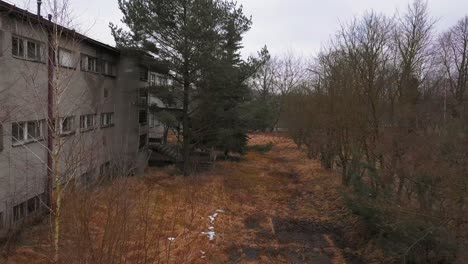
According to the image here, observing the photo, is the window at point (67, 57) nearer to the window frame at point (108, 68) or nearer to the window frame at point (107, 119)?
the window frame at point (108, 68)

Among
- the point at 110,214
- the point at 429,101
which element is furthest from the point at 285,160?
the point at 110,214

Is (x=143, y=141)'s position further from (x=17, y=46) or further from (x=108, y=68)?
(x=17, y=46)

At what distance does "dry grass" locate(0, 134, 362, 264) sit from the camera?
608 cm

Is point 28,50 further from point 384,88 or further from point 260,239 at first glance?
point 384,88

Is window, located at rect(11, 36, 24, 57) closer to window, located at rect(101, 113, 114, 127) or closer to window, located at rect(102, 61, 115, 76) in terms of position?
window, located at rect(102, 61, 115, 76)

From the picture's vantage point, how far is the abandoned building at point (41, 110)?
948cm

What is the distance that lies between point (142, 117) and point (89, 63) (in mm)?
10802

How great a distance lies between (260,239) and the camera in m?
15.9

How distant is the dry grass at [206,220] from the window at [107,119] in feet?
12.8

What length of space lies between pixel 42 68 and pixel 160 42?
9187 millimetres

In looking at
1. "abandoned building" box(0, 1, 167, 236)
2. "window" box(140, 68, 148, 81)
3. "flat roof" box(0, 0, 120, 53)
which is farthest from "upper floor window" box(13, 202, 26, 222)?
"window" box(140, 68, 148, 81)

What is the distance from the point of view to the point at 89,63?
68.1 feet

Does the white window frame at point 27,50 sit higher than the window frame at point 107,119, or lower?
higher

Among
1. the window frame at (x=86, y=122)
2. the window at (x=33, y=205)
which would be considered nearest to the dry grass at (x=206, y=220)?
the window at (x=33, y=205)
